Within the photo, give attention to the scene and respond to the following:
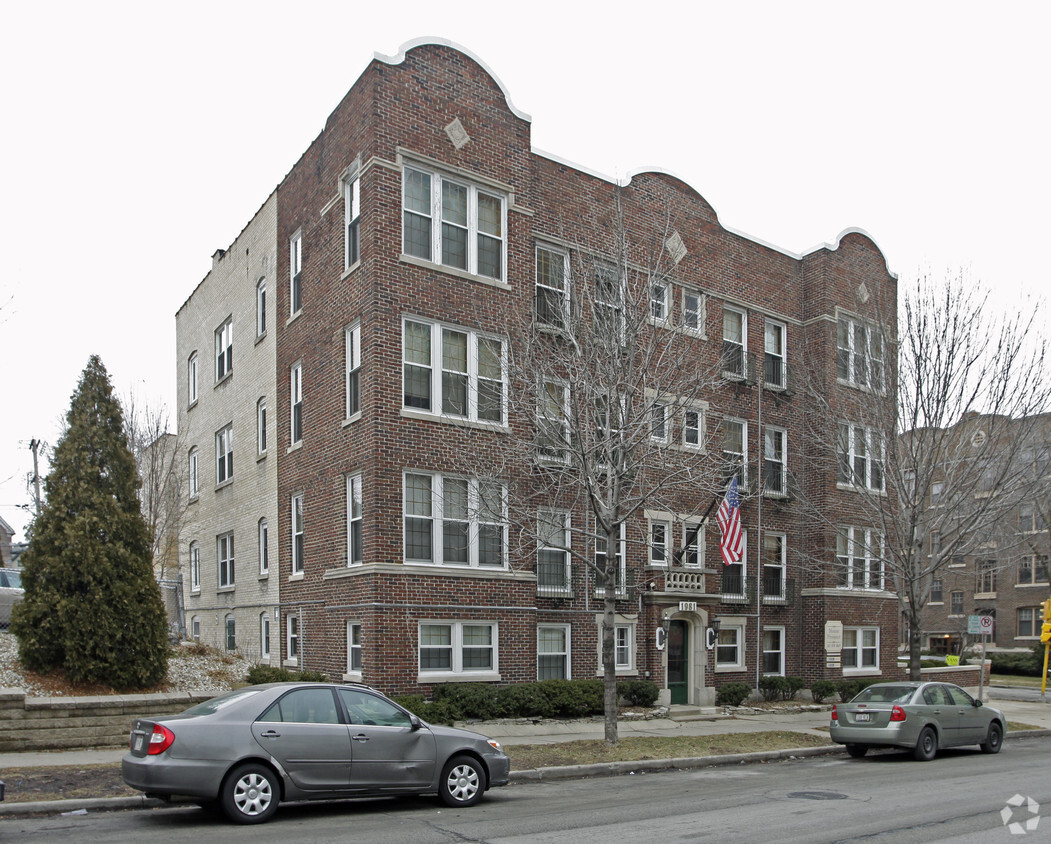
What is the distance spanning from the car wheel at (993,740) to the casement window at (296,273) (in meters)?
17.3

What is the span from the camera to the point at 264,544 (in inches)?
1018

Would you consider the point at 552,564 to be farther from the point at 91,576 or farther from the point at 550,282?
the point at 91,576

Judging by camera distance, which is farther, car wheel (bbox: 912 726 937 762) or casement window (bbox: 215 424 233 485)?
casement window (bbox: 215 424 233 485)

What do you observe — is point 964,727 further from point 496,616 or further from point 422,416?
point 422,416

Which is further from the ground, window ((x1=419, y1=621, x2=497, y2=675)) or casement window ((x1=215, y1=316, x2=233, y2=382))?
casement window ((x1=215, y1=316, x2=233, y2=382))

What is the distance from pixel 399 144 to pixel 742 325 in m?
11.7

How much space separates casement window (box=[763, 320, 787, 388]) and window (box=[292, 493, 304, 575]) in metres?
13.3

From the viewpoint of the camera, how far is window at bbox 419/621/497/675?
1962cm

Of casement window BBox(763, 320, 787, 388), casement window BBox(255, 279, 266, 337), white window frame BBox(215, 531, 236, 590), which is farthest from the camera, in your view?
white window frame BBox(215, 531, 236, 590)

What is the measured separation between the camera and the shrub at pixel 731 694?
24938mm

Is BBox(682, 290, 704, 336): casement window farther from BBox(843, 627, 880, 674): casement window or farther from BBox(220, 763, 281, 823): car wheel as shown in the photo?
BBox(220, 763, 281, 823): car wheel

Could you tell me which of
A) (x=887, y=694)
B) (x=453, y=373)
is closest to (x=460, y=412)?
(x=453, y=373)

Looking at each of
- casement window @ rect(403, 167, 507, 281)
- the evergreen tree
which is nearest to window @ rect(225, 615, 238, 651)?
the evergreen tree

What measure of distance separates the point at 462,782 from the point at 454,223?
12.7 m
